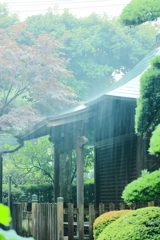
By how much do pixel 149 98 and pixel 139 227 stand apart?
→ 1694mm

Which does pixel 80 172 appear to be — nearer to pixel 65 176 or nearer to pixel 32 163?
pixel 65 176

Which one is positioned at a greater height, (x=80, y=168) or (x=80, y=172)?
(x=80, y=168)

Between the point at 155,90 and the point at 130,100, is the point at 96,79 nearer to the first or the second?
the point at 130,100

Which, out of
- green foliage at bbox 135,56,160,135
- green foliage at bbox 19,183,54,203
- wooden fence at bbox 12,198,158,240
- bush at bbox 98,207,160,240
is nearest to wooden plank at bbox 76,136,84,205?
wooden fence at bbox 12,198,158,240

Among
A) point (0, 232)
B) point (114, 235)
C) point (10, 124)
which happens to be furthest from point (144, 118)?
point (10, 124)

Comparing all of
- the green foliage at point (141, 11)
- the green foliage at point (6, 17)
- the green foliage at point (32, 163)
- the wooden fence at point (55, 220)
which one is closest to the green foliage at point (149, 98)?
the green foliage at point (141, 11)

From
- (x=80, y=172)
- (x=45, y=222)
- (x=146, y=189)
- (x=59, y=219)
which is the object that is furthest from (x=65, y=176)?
(x=146, y=189)

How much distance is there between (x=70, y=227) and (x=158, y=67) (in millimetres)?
4912

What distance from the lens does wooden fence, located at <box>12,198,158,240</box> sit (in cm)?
872

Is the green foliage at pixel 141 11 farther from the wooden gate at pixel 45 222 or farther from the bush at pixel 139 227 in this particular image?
the wooden gate at pixel 45 222

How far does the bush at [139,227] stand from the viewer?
16.4 feet

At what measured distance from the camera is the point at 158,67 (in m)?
5.33

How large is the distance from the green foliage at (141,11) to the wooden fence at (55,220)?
4.00 m

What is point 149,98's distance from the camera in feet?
18.0
